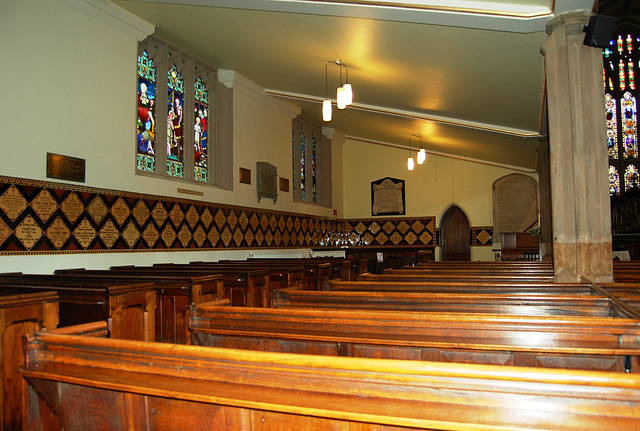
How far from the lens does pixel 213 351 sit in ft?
4.99

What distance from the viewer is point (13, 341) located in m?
2.86

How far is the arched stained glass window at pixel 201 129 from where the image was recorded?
895 centimetres

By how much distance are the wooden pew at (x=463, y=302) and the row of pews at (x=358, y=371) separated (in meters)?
0.01

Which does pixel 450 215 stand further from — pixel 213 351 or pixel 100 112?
pixel 213 351

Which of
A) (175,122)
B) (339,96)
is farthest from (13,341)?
(175,122)

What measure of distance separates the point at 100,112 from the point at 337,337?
5670mm

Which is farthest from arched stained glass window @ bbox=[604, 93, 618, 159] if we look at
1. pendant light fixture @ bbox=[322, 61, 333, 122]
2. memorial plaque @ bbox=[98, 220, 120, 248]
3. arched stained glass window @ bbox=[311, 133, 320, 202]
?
memorial plaque @ bbox=[98, 220, 120, 248]

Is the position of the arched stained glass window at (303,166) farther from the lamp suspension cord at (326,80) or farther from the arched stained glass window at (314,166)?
the lamp suspension cord at (326,80)

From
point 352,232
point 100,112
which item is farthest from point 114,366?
point 352,232

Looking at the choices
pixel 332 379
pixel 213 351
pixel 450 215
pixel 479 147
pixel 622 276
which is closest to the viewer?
pixel 332 379

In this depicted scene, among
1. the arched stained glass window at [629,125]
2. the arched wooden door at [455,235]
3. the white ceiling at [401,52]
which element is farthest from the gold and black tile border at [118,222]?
the arched stained glass window at [629,125]

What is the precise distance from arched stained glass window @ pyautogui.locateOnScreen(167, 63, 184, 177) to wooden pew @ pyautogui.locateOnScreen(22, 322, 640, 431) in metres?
6.71

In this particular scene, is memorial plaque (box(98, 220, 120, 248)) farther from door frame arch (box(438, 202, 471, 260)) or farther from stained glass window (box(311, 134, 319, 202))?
door frame arch (box(438, 202, 471, 260))

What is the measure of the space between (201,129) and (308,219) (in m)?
4.45
